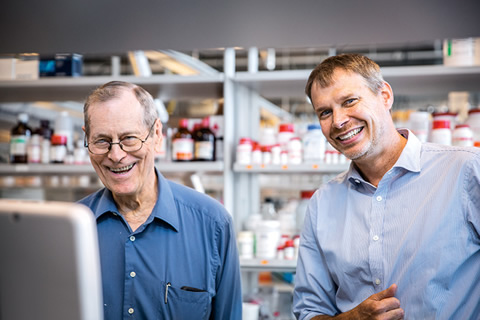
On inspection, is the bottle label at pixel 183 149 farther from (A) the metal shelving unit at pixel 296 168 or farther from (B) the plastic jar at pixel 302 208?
(B) the plastic jar at pixel 302 208

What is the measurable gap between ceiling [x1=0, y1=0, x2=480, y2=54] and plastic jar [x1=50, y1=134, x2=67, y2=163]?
8.94 ft

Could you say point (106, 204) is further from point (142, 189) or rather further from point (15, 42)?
point (15, 42)

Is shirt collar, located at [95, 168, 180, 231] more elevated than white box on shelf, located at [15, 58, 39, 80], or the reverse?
white box on shelf, located at [15, 58, 39, 80]

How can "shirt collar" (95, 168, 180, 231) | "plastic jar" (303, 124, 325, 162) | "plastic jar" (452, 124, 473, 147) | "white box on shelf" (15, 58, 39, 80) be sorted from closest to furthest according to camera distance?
"shirt collar" (95, 168, 180, 231), "plastic jar" (452, 124, 473, 147), "plastic jar" (303, 124, 325, 162), "white box on shelf" (15, 58, 39, 80)

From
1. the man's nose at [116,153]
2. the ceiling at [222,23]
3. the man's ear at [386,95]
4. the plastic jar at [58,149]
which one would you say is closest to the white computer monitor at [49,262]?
the ceiling at [222,23]

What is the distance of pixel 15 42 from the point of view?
487mm

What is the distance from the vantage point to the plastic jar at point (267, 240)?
109 inches

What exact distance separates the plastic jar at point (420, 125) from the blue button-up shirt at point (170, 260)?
1557mm

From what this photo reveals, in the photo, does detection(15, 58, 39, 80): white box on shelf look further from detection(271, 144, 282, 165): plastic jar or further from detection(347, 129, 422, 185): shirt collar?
detection(347, 129, 422, 185): shirt collar

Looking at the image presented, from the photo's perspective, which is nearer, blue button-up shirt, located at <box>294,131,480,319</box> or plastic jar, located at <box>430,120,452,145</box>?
blue button-up shirt, located at <box>294,131,480,319</box>

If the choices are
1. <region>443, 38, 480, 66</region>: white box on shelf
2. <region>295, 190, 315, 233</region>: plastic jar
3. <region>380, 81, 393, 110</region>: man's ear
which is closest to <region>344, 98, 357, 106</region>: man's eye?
<region>380, 81, 393, 110</region>: man's ear

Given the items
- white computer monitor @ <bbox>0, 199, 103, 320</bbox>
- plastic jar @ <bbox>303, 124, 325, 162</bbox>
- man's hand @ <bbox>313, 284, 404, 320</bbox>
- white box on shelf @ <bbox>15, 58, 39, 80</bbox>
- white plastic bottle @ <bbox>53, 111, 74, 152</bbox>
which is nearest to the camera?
white computer monitor @ <bbox>0, 199, 103, 320</bbox>

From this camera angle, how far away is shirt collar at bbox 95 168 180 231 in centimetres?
139

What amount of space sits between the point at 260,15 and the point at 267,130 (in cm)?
251
